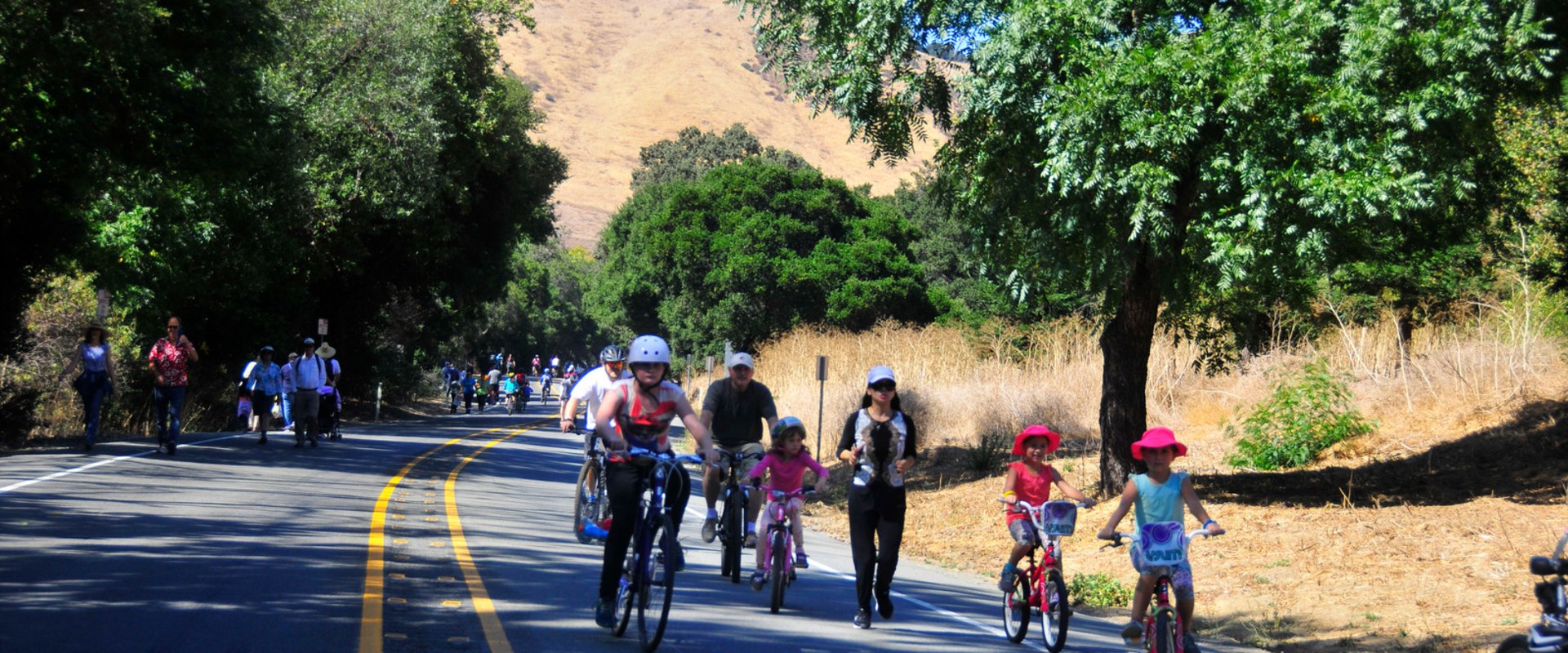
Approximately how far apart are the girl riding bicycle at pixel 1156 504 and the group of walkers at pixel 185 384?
1492cm

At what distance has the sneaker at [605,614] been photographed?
8.45 metres

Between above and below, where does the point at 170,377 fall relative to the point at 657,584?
above

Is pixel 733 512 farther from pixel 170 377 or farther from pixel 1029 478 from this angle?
pixel 170 377

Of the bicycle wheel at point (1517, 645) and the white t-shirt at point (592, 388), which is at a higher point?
the white t-shirt at point (592, 388)

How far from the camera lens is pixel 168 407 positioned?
1991cm

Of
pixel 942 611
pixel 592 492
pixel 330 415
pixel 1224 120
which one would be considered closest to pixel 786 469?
pixel 592 492

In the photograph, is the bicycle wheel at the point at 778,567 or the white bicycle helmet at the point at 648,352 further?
the bicycle wheel at the point at 778,567

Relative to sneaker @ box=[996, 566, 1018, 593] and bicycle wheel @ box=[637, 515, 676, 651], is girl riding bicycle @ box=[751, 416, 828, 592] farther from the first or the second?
bicycle wheel @ box=[637, 515, 676, 651]

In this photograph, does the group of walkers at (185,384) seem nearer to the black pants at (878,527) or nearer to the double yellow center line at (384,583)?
the double yellow center line at (384,583)

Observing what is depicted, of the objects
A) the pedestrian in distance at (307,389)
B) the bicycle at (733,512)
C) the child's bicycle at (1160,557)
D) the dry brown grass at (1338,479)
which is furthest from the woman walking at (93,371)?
the child's bicycle at (1160,557)

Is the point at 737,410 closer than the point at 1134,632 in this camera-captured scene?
No

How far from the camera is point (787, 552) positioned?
33.3 ft

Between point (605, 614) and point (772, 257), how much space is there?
46.9 m

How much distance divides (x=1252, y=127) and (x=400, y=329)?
4341cm
